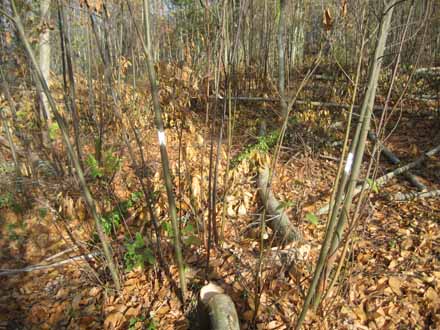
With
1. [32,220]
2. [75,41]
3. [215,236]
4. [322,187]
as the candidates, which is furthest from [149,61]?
[75,41]

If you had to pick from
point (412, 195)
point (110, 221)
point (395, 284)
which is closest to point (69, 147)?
point (110, 221)

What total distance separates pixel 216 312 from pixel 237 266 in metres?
0.72

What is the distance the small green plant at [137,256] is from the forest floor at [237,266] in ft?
0.24

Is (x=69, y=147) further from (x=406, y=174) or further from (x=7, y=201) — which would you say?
(x=406, y=174)

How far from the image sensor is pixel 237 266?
8.06ft

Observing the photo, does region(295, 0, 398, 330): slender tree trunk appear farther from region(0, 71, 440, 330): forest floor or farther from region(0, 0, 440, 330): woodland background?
region(0, 71, 440, 330): forest floor

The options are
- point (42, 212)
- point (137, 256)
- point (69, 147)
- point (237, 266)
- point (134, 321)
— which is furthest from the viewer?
point (42, 212)

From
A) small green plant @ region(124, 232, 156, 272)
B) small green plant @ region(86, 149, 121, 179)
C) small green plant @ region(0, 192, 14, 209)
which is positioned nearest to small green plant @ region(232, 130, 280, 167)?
small green plant @ region(86, 149, 121, 179)

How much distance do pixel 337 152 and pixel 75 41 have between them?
6129 mm

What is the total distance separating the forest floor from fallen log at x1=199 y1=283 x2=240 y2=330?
0.24 m

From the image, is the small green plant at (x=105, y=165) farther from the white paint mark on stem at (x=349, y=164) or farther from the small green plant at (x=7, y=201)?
the white paint mark on stem at (x=349, y=164)

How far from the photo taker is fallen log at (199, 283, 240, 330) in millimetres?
1711

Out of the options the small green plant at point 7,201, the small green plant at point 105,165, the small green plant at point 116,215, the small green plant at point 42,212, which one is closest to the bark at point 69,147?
the small green plant at point 116,215

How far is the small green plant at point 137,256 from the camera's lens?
2.31 meters
